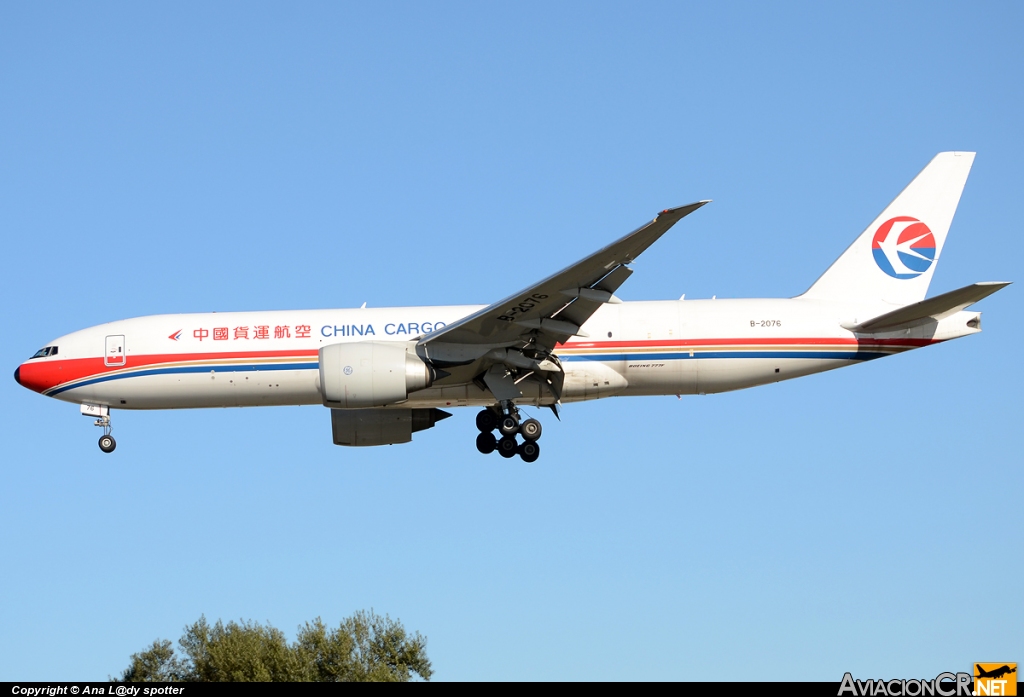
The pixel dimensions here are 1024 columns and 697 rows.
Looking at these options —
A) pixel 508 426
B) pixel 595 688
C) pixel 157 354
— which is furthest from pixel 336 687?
pixel 157 354

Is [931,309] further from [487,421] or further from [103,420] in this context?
[103,420]

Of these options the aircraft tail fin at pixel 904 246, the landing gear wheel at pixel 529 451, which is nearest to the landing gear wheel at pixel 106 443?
the landing gear wheel at pixel 529 451

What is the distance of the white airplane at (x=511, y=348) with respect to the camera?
2822cm

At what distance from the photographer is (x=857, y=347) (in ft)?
96.8

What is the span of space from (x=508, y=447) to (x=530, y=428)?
0.74m

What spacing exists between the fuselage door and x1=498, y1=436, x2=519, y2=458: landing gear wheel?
9.20 metres

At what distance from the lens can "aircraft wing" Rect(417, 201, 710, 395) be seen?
2608 centimetres

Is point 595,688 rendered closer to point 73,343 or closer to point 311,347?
point 311,347

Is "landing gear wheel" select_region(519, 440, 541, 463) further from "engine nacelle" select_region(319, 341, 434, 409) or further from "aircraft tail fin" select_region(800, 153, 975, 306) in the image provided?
"aircraft tail fin" select_region(800, 153, 975, 306)

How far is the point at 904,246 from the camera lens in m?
31.5

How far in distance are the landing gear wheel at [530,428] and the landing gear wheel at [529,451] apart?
24cm

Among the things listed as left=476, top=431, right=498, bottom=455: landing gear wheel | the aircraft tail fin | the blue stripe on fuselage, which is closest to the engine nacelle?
the blue stripe on fuselage

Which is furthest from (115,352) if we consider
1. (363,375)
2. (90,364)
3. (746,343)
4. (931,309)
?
(931,309)

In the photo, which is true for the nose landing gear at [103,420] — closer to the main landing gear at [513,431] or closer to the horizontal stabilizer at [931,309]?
the main landing gear at [513,431]
